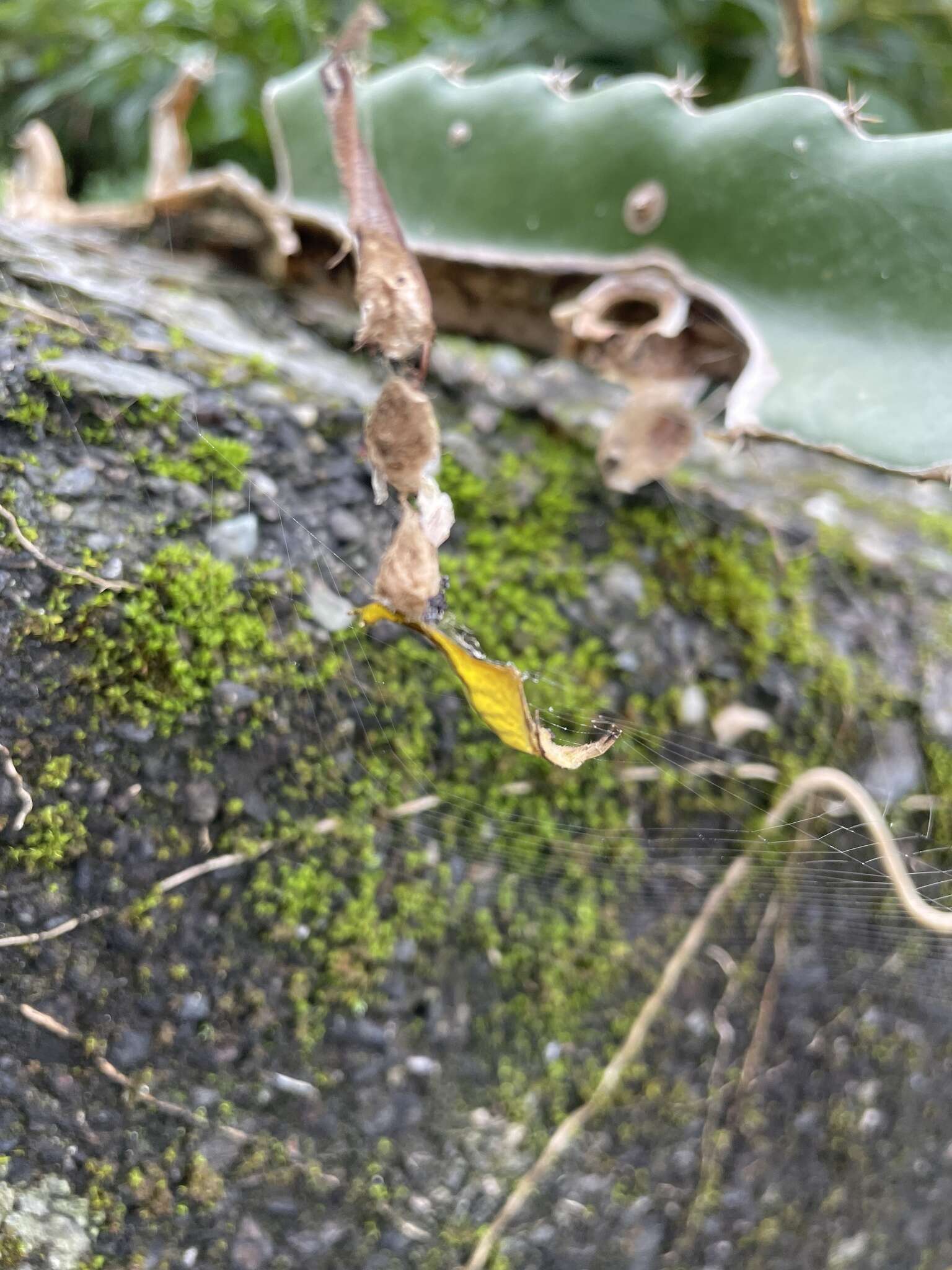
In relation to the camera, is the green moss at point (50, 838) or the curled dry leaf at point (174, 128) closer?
the green moss at point (50, 838)

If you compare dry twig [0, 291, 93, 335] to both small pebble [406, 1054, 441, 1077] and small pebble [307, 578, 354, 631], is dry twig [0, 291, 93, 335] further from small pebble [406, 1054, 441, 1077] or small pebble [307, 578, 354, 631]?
small pebble [406, 1054, 441, 1077]

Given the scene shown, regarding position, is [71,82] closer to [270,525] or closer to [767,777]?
[270,525]

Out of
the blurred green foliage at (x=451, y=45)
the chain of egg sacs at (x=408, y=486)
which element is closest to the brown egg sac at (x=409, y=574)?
the chain of egg sacs at (x=408, y=486)

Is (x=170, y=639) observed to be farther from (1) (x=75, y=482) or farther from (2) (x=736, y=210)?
(2) (x=736, y=210)

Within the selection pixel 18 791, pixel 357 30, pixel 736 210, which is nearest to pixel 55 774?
pixel 18 791

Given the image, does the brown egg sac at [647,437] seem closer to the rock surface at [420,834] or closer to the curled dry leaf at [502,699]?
the rock surface at [420,834]

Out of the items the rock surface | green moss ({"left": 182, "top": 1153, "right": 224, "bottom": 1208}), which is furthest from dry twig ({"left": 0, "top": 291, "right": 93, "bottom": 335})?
green moss ({"left": 182, "top": 1153, "right": 224, "bottom": 1208})
